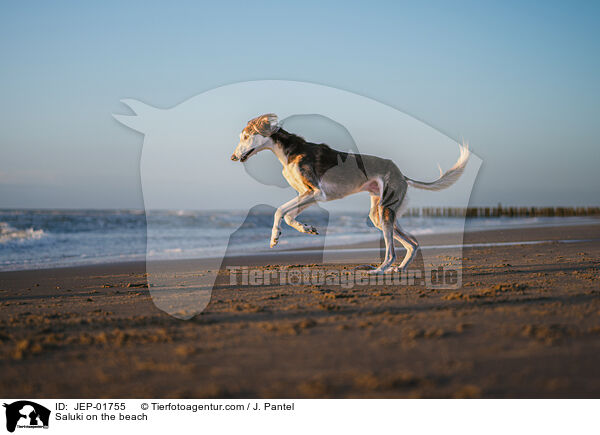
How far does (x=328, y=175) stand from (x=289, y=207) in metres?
1.02

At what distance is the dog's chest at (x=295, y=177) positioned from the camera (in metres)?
7.72

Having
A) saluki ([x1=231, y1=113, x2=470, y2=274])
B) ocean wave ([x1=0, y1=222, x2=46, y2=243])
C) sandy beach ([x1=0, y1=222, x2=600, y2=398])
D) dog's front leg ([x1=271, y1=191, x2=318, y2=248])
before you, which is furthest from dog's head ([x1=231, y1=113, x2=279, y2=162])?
ocean wave ([x1=0, y1=222, x2=46, y2=243])

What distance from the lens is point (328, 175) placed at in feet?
25.8

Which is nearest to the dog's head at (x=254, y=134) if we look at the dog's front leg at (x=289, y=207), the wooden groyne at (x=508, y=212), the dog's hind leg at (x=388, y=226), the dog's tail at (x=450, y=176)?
the dog's front leg at (x=289, y=207)

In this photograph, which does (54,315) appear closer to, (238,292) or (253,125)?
(238,292)

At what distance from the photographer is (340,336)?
162 inches

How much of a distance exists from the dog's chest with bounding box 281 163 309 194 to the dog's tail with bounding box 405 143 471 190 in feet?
7.70

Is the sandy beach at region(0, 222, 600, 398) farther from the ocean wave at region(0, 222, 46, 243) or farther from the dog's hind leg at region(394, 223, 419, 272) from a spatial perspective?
the ocean wave at region(0, 222, 46, 243)

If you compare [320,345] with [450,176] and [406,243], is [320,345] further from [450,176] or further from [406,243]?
[450,176]

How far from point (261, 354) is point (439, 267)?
23.6ft

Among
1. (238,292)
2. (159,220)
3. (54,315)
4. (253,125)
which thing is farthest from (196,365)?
(159,220)
